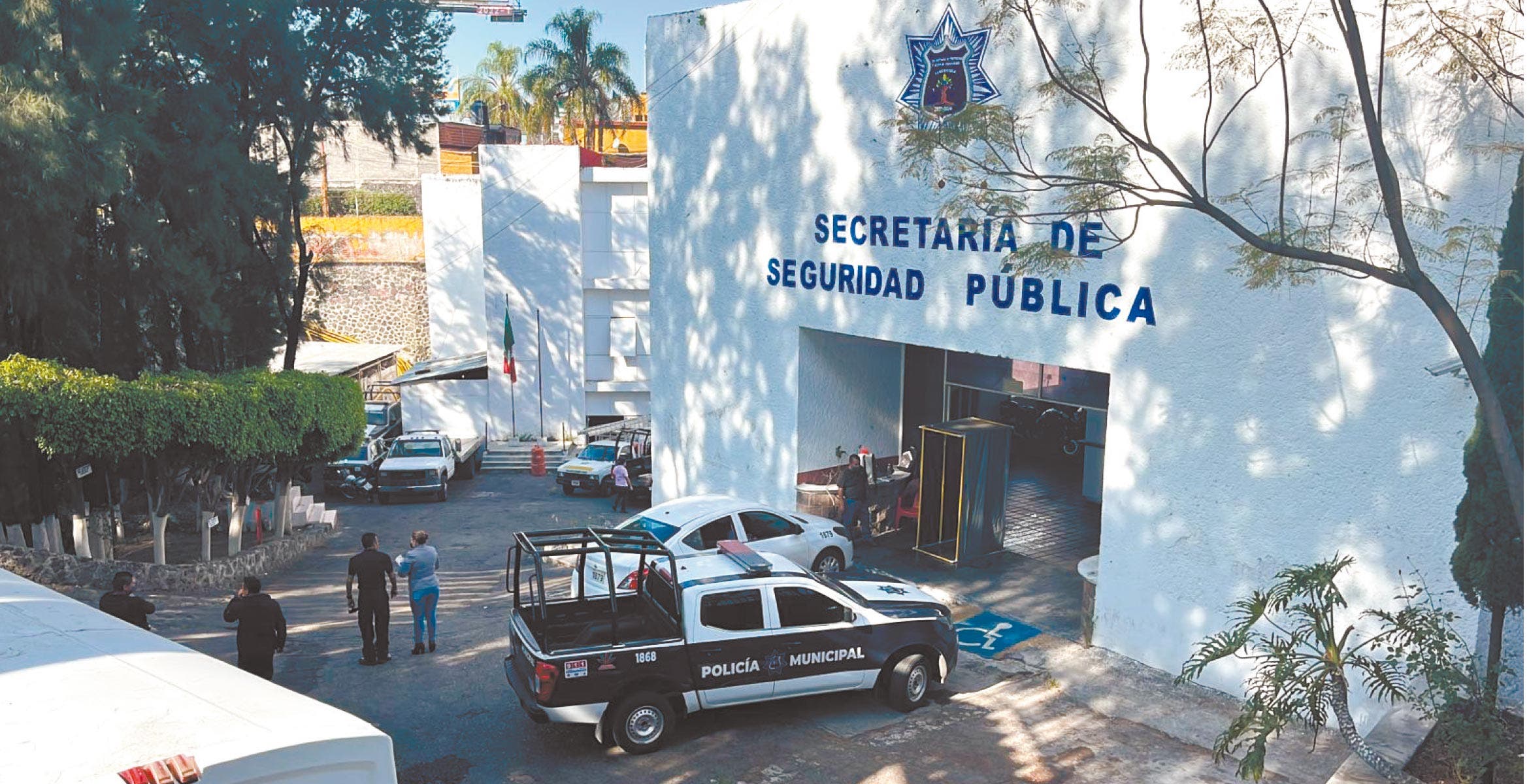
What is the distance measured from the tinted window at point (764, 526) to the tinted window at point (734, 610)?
4.38m

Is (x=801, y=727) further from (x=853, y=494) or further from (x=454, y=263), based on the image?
(x=454, y=263)

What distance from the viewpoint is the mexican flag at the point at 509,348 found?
110ft

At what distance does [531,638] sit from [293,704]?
3.94 meters

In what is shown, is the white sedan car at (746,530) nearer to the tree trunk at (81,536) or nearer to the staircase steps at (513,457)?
the tree trunk at (81,536)

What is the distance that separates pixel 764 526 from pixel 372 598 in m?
5.11

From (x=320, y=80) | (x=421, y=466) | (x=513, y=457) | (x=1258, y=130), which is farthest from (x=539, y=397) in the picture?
(x=1258, y=130)

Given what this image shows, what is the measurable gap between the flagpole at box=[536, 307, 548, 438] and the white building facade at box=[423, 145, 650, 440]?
4 cm

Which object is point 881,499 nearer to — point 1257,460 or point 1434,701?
point 1257,460

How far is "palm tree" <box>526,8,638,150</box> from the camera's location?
150ft

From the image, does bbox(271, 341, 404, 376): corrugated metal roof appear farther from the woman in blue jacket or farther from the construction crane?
Answer: the construction crane

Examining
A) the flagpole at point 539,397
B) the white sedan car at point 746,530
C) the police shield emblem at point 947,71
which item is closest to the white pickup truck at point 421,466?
the flagpole at point 539,397

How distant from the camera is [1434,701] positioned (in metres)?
9.11

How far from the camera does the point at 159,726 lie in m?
5.34

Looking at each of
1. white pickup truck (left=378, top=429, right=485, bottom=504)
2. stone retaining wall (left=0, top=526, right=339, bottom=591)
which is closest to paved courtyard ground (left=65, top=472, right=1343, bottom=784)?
stone retaining wall (left=0, top=526, right=339, bottom=591)
